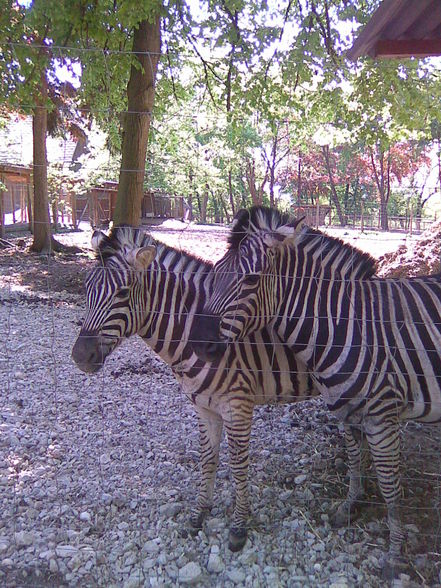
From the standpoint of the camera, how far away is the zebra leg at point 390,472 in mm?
3010

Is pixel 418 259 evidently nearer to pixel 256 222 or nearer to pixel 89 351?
pixel 256 222

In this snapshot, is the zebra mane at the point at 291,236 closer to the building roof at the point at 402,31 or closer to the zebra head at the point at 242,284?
the zebra head at the point at 242,284

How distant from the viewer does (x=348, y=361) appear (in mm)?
3047

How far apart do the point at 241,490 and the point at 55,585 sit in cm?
123

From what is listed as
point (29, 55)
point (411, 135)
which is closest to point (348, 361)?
point (29, 55)

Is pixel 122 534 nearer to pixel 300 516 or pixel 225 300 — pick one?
pixel 300 516

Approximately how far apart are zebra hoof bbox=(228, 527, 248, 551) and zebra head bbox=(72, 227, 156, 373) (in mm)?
1383

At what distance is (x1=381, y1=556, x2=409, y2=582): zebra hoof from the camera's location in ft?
9.79

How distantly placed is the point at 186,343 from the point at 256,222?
89 cm

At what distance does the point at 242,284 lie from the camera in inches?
119

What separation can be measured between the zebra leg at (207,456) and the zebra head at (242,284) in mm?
581

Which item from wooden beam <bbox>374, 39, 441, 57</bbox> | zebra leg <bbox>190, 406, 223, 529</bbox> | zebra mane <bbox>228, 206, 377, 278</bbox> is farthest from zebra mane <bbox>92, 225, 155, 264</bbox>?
wooden beam <bbox>374, 39, 441, 57</bbox>

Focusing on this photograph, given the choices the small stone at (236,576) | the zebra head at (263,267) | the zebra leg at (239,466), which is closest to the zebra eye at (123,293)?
the zebra head at (263,267)

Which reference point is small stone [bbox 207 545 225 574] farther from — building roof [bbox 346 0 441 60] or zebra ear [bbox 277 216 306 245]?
building roof [bbox 346 0 441 60]
